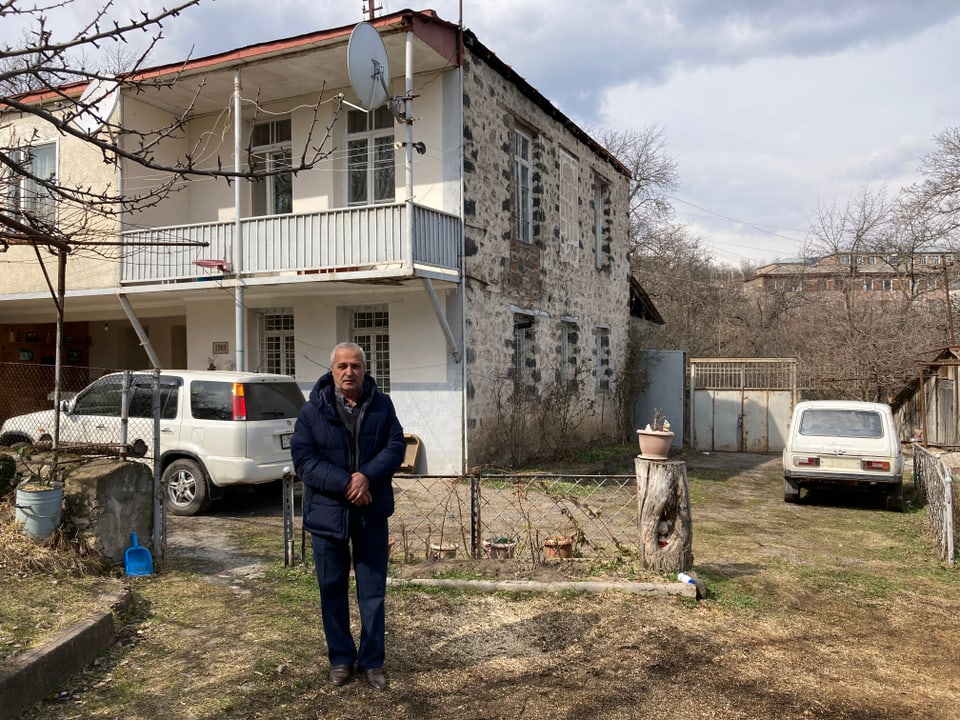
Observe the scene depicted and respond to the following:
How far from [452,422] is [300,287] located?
3.45m

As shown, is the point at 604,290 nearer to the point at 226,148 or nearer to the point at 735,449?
the point at 735,449

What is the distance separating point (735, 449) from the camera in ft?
63.0

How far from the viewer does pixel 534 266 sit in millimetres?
15008

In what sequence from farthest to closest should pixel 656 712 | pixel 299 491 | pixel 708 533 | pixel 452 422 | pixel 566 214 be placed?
pixel 566 214 → pixel 452 422 → pixel 299 491 → pixel 708 533 → pixel 656 712

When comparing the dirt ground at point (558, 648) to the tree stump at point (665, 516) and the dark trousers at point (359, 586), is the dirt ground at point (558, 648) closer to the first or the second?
the dark trousers at point (359, 586)

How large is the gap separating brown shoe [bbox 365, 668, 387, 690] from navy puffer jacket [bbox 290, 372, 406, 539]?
788 millimetres

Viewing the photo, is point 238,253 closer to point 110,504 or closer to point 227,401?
point 227,401

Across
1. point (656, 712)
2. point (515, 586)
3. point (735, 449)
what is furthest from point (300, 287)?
point (735, 449)

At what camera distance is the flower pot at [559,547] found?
Result: 6.74 meters

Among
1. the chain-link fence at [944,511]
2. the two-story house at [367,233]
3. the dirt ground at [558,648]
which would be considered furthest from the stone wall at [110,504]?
the chain-link fence at [944,511]

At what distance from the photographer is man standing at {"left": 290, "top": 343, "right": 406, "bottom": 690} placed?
412cm

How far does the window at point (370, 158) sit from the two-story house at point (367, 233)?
34 mm

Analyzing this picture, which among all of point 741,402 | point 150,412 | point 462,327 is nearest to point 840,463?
point 462,327

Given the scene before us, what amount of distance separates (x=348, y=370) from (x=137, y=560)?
10.8ft
